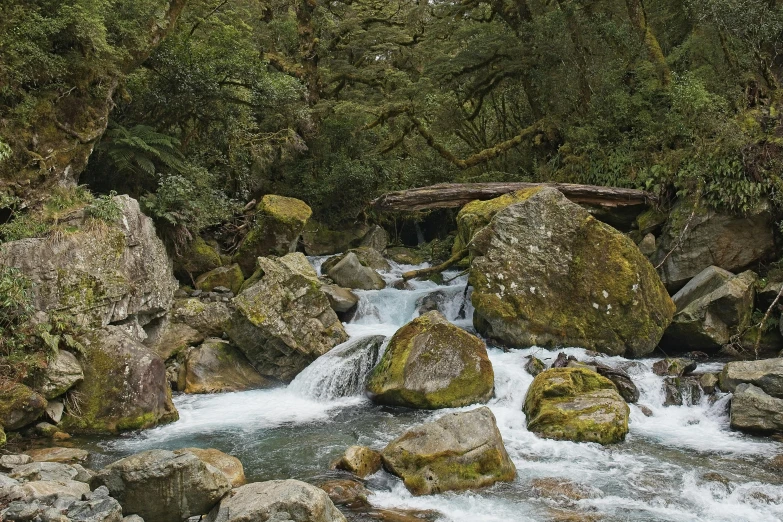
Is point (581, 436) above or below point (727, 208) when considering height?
below

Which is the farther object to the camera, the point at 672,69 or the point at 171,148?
the point at 672,69

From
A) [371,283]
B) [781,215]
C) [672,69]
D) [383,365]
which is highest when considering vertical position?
[672,69]

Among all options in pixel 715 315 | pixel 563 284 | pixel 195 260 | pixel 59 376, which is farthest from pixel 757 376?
pixel 195 260

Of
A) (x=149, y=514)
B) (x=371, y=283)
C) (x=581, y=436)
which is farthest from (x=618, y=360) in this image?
(x=149, y=514)

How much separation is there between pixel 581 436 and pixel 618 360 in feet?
12.6

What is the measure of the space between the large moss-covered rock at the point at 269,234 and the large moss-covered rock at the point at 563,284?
217 inches

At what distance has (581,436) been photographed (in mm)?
9039

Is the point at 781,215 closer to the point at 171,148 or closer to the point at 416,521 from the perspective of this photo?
the point at 416,521

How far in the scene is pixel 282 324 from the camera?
12.6 metres

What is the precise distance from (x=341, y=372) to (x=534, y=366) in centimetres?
381

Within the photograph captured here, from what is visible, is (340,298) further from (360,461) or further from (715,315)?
(715,315)

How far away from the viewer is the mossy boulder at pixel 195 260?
15.0 metres

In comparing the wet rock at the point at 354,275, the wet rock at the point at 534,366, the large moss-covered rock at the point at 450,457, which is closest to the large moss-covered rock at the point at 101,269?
the wet rock at the point at 354,275

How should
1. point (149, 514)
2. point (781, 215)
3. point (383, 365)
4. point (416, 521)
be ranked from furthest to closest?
point (781, 215) < point (383, 365) < point (416, 521) < point (149, 514)
